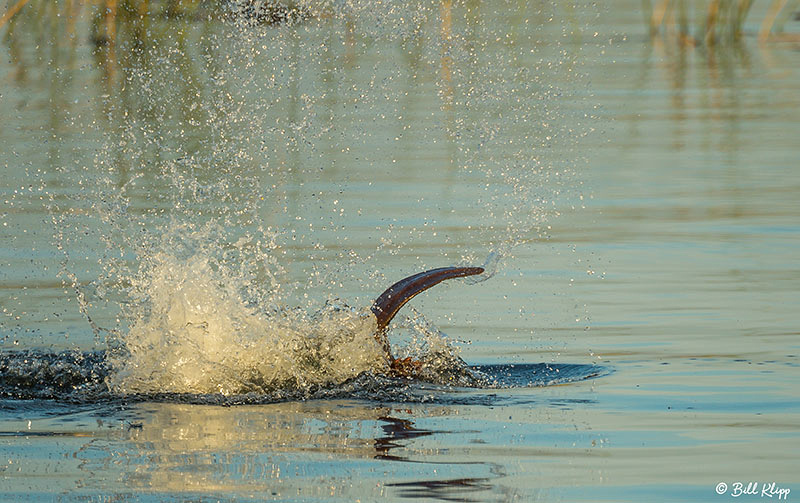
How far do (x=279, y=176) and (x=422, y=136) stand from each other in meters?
2.60

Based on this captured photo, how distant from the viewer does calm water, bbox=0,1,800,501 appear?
19.3 ft

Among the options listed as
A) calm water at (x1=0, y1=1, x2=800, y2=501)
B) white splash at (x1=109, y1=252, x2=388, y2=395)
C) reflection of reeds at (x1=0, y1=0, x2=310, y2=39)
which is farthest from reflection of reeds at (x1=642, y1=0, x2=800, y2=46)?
white splash at (x1=109, y1=252, x2=388, y2=395)

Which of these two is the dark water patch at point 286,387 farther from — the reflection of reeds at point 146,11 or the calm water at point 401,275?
the reflection of reeds at point 146,11

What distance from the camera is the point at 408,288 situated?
23.4ft

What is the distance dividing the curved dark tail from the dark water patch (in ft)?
0.94

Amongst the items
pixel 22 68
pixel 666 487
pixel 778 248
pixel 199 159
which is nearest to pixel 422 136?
pixel 199 159

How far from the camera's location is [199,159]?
14.5 metres

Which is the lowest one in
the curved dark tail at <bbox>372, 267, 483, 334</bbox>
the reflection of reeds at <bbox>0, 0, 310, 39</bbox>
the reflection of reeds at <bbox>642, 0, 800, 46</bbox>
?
the curved dark tail at <bbox>372, 267, 483, 334</bbox>

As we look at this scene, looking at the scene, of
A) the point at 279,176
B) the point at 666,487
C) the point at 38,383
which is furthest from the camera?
the point at 279,176

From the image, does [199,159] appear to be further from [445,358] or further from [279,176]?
[445,358]

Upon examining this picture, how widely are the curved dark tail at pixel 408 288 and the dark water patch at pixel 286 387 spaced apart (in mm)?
287

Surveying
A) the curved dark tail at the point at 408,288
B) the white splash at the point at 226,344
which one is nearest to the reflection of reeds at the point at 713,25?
the white splash at the point at 226,344

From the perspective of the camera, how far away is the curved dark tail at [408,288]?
23.2ft

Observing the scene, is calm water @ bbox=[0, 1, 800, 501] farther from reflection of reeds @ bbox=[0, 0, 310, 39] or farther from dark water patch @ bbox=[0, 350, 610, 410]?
reflection of reeds @ bbox=[0, 0, 310, 39]
